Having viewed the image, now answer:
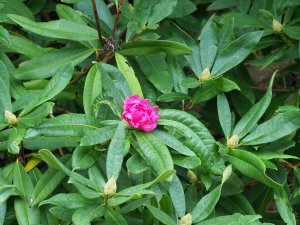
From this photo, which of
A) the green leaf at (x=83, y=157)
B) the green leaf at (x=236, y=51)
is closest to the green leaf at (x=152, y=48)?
the green leaf at (x=236, y=51)

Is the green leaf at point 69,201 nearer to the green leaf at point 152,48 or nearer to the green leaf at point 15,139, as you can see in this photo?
the green leaf at point 15,139

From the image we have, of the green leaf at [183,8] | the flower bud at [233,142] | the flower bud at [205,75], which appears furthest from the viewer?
the green leaf at [183,8]

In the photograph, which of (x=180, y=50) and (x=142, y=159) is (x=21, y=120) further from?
(x=180, y=50)

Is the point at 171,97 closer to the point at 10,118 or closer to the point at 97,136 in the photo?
the point at 97,136

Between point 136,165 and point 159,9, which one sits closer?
point 136,165

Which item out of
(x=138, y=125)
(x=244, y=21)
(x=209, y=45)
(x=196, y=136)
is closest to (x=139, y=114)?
(x=138, y=125)

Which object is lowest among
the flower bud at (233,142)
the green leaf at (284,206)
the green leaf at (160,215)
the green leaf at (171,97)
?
the green leaf at (284,206)

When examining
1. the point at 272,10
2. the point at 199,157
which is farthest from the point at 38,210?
the point at 272,10
